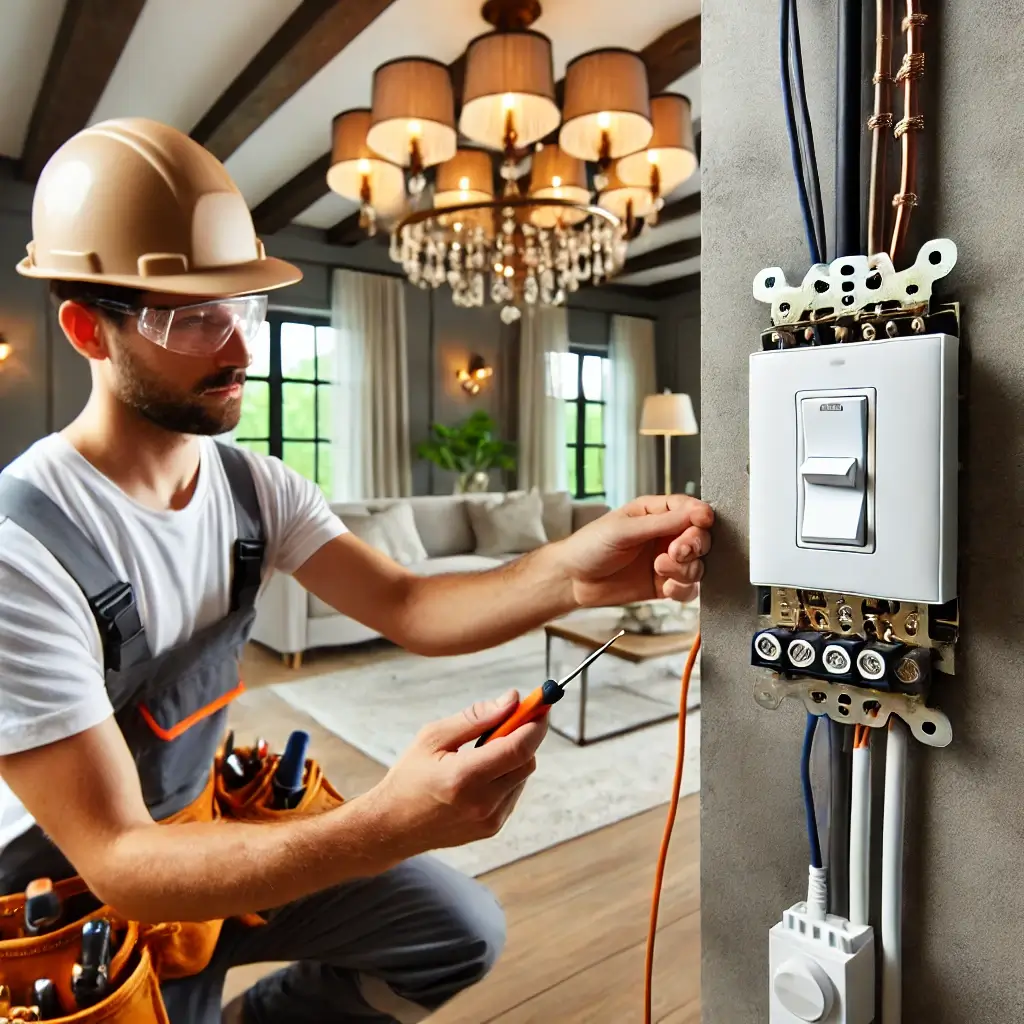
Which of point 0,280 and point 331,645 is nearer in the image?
point 331,645

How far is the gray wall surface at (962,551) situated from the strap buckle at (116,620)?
79cm

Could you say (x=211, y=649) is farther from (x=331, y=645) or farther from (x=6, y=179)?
(x=6, y=179)

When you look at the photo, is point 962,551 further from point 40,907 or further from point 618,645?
point 618,645

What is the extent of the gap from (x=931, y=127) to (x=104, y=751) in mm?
994

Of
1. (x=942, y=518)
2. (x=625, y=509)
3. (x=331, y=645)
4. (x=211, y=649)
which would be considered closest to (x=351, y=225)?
(x=331, y=645)

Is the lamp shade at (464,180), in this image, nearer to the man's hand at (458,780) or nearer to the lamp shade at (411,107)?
the lamp shade at (411,107)

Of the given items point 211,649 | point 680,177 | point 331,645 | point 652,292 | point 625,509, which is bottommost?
point 331,645

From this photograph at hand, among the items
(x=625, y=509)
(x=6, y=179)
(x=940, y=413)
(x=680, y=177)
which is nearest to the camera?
(x=940, y=413)

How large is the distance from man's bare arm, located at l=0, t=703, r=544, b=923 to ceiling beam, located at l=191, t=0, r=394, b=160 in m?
3.21

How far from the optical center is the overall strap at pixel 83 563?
3.40ft

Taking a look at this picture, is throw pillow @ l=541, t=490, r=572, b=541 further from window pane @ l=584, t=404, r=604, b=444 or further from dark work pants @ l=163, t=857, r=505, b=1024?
dark work pants @ l=163, t=857, r=505, b=1024

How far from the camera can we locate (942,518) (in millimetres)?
486

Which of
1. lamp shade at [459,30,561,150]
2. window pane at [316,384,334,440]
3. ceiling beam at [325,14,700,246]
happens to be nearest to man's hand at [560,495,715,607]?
lamp shade at [459,30,561,150]

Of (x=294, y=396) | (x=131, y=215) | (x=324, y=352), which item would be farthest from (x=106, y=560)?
(x=324, y=352)
